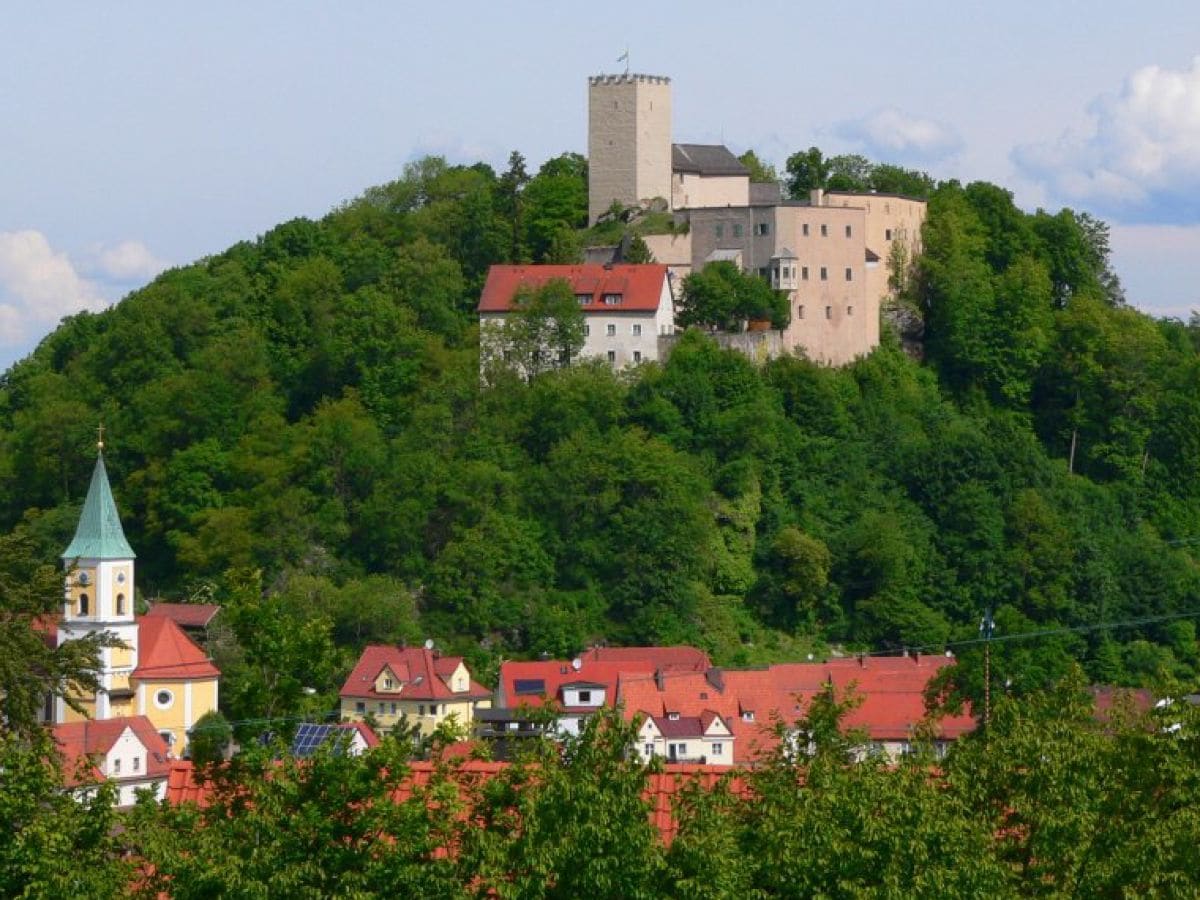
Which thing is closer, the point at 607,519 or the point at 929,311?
the point at 607,519

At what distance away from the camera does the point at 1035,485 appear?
284ft

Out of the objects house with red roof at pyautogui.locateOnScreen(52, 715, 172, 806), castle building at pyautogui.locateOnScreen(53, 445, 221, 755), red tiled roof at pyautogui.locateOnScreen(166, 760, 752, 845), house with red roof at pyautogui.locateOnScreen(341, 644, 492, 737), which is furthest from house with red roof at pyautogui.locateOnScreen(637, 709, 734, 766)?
red tiled roof at pyautogui.locateOnScreen(166, 760, 752, 845)

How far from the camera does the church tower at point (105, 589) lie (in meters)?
74.1

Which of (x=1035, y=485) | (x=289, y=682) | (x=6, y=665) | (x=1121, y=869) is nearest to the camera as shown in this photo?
(x=1121, y=869)

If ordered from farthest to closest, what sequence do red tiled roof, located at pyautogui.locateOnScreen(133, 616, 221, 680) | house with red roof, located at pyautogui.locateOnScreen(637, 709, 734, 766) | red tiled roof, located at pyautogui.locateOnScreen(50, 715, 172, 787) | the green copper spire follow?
the green copper spire, red tiled roof, located at pyautogui.locateOnScreen(133, 616, 221, 680), house with red roof, located at pyautogui.locateOnScreen(637, 709, 734, 766), red tiled roof, located at pyautogui.locateOnScreen(50, 715, 172, 787)

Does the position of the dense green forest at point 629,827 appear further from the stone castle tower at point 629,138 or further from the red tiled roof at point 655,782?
the stone castle tower at point 629,138

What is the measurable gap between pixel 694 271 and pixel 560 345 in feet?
17.0

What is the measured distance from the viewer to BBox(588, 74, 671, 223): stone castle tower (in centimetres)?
8656

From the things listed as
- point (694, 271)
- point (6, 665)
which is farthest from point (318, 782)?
point (694, 271)

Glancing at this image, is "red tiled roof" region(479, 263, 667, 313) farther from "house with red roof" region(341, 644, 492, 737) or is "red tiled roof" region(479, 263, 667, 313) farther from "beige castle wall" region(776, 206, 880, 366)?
"house with red roof" region(341, 644, 492, 737)

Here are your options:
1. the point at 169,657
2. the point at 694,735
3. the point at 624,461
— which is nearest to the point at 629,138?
the point at 624,461

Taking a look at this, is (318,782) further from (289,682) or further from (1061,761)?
(1061,761)

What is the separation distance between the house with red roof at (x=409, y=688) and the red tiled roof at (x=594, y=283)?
499 inches

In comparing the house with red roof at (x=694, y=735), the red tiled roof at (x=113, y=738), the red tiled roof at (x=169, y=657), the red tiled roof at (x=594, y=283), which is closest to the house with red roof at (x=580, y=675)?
the house with red roof at (x=694, y=735)
